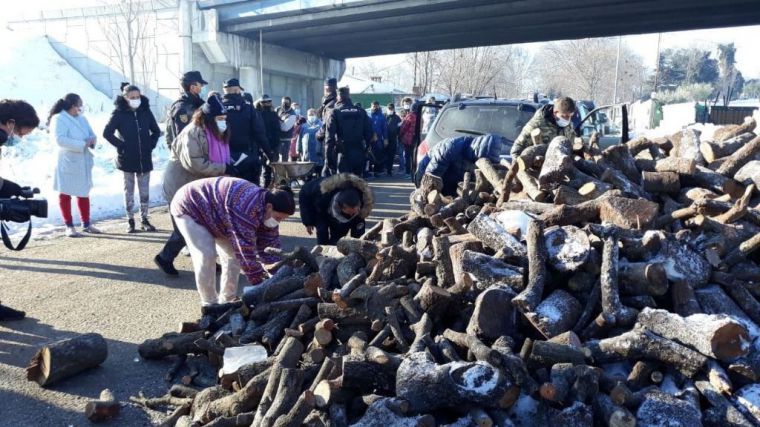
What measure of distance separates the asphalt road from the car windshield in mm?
2454

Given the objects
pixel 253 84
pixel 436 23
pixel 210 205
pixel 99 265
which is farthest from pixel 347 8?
pixel 210 205

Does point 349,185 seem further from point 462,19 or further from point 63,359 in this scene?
point 462,19

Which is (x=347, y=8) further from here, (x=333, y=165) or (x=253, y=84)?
(x=333, y=165)

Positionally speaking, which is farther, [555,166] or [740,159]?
[740,159]

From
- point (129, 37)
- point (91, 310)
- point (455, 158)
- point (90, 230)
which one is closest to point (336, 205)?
point (455, 158)

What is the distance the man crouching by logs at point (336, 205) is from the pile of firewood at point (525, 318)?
37 cm

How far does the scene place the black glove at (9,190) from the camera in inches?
183

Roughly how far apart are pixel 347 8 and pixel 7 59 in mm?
17128

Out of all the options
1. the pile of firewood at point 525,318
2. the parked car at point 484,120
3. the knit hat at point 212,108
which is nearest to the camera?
the pile of firewood at point 525,318

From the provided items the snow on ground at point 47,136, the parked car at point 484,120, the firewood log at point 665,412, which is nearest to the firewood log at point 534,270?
the firewood log at point 665,412

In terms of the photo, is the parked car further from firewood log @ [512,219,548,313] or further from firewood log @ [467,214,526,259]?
firewood log @ [512,219,548,313]

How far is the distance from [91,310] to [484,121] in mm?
5086

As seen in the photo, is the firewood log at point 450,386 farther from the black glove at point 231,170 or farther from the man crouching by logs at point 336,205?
the black glove at point 231,170

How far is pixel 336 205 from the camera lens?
5.01 meters
